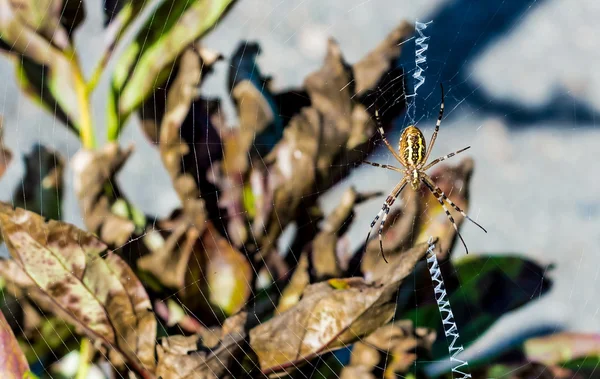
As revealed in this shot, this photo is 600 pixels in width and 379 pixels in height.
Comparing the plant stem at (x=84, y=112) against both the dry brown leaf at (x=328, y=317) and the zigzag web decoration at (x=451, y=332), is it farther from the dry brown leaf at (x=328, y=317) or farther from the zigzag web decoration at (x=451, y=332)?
the zigzag web decoration at (x=451, y=332)

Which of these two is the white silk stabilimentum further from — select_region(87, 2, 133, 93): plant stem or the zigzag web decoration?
select_region(87, 2, 133, 93): plant stem

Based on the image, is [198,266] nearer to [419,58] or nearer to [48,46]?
[48,46]

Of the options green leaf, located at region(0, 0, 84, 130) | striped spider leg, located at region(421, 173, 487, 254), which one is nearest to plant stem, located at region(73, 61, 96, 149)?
green leaf, located at region(0, 0, 84, 130)

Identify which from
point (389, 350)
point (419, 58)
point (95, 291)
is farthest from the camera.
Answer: point (419, 58)

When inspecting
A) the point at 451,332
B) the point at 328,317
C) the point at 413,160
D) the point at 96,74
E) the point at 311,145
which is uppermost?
the point at 96,74

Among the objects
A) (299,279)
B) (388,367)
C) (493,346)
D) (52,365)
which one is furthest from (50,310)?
(493,346)

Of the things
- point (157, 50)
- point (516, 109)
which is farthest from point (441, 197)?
point (157, 50)

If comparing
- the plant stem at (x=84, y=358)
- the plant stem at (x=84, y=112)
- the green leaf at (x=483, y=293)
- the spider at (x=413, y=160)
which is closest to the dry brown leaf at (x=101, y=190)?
the plant stem at (x=84, y=112)
